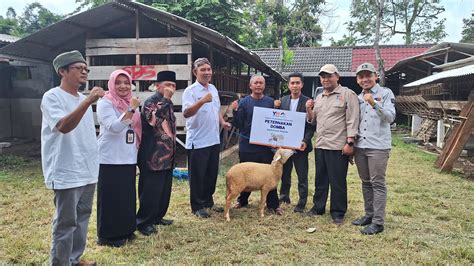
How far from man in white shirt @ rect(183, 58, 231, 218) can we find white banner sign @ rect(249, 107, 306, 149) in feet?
1.77

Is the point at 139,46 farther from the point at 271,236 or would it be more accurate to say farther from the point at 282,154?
the point at 271,236

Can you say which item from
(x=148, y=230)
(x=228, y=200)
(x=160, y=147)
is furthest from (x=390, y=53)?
(x=148, y=230)

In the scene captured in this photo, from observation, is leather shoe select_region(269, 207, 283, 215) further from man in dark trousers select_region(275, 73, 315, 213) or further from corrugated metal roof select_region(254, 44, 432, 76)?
corrugated metal roof select_region(254, 44, 432, 76)


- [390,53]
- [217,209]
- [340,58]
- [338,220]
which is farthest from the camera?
[390,53]

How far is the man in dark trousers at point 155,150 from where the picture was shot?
3775 millimetres

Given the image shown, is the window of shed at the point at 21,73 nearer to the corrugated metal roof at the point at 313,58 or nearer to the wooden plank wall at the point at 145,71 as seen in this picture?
the wooden plank wall at the point at 145,71

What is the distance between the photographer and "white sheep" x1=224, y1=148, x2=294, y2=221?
443 centimetres

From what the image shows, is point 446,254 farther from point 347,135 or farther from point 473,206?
point 473,206

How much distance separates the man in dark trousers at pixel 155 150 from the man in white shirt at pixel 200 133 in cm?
52

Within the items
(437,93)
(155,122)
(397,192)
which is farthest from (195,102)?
(437,93)

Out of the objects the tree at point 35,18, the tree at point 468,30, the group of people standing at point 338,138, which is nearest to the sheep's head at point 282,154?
the group of people standing at point 338,138

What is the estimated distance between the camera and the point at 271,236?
3986mm

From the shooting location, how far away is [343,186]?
14.3 feet

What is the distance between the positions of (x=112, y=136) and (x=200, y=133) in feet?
4.36
